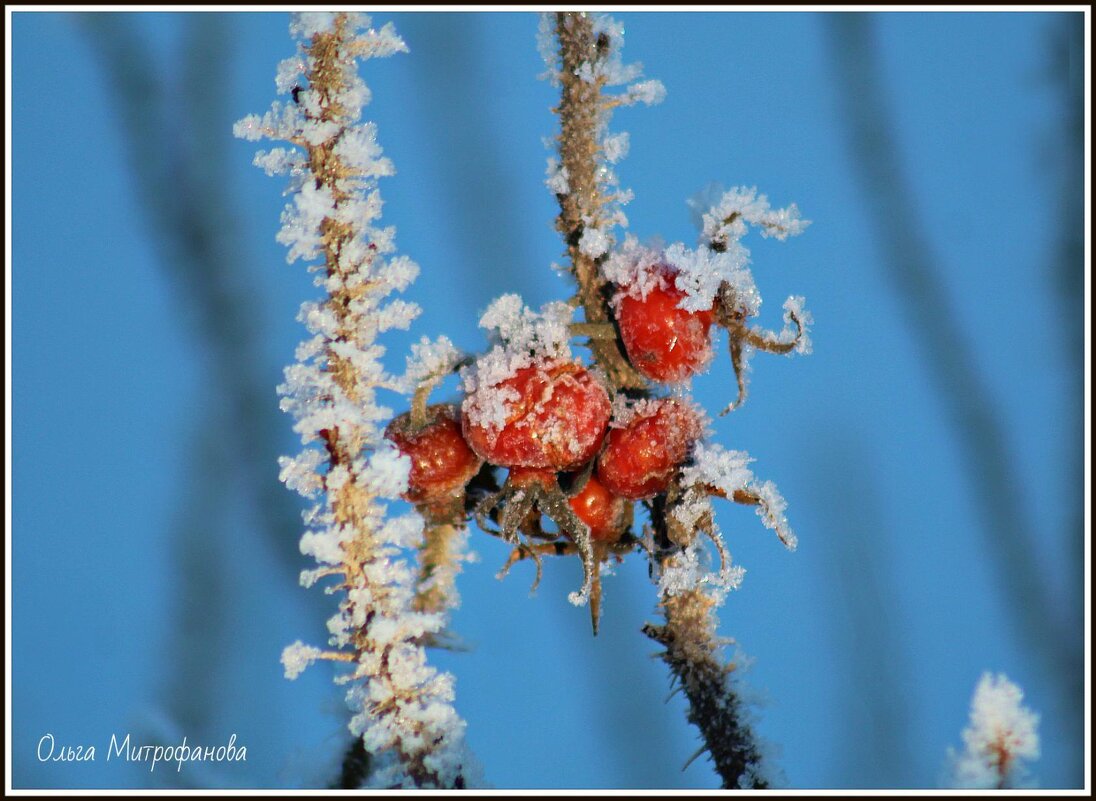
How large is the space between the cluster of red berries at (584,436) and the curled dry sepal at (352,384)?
5 cm

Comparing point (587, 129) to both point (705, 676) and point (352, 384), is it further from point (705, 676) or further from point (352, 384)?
point (705, 676)

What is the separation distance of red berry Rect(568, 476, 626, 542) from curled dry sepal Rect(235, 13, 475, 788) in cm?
9

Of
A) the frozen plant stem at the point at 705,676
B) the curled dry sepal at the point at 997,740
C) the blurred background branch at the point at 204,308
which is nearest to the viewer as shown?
the curled dry sepal at the point at 997,740

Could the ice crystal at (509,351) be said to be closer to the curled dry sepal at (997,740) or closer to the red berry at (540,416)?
the red berry at (540,416)

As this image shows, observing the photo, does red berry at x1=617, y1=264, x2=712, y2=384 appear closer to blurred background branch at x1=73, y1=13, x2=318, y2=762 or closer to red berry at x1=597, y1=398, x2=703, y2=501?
red berry at x1=597, y1=398, x2=703, y2=501

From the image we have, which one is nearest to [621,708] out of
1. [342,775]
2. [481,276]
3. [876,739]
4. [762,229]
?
[876,739]

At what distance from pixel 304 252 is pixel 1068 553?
1.12 meters

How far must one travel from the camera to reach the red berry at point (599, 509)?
403 millimetres

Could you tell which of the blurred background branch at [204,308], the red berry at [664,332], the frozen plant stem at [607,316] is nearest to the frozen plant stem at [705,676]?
the frozen plant stem at [607,316]

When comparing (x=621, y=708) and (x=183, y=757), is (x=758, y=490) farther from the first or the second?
(x=621, y=708)

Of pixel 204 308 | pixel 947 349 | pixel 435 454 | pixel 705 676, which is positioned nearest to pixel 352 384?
pixel 435 454

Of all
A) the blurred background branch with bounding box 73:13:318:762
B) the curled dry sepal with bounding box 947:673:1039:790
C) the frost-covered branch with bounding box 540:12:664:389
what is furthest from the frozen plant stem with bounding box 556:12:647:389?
the blurred background branch with bounding box 73:13:318:762

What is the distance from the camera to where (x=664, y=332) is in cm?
38

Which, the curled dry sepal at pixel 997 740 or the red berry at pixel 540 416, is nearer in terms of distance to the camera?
the curled dry sepal at pixel 997 740
